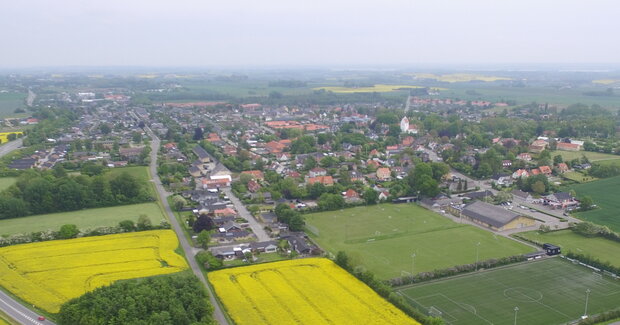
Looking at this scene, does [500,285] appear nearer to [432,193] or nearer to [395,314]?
[395,314]

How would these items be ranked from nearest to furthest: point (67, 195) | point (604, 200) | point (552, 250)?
point (552, 250) < point (67, 195) < point (604, 200)

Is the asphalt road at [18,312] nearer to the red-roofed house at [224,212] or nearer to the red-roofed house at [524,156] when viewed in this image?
the red-roofed house at [224,212]

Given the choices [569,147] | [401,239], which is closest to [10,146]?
[401,239]

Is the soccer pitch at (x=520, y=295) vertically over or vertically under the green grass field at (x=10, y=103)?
under

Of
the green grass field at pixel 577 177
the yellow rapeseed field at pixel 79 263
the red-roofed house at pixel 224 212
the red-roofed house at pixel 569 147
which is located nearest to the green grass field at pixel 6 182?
the yellow rapeseed field at pixel 79 263

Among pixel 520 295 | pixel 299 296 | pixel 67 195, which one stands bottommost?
pixel 520 295

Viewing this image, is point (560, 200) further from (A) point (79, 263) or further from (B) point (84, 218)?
(B) point (84, 218)
